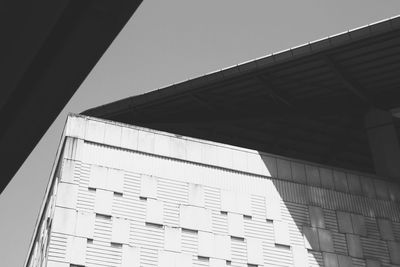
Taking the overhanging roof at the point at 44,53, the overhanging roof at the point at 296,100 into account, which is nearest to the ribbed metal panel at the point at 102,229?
the overhanging roof at the point at 296,100

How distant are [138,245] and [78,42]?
18.9 m

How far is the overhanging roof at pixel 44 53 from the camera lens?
2.72 metres

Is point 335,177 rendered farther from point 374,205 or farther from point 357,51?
point 357,51

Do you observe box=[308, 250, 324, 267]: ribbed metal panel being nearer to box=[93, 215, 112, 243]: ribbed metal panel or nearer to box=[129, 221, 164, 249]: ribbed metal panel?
box=[129, 221, 164, 249]: ribbed metal panel

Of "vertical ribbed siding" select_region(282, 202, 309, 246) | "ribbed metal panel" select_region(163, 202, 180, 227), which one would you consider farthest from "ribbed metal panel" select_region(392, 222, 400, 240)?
"ribbed metal panel" select_region(163, 202, 180, 227)

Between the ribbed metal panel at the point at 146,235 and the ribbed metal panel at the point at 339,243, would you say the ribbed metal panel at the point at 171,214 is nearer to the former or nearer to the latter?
the ribbed metal panel at the point at 146,235

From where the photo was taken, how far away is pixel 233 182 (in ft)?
79.2

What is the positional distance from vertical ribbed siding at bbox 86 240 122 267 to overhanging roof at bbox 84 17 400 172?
813 cm

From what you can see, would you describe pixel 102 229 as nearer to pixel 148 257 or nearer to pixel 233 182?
pixel 148 257

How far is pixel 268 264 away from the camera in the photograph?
22578mm

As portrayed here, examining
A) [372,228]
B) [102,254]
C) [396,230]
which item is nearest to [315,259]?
[372,228]

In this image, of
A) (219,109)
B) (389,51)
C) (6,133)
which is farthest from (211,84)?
(6,133)

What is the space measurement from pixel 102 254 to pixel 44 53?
18.2 m

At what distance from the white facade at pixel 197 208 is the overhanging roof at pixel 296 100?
13.2ft
